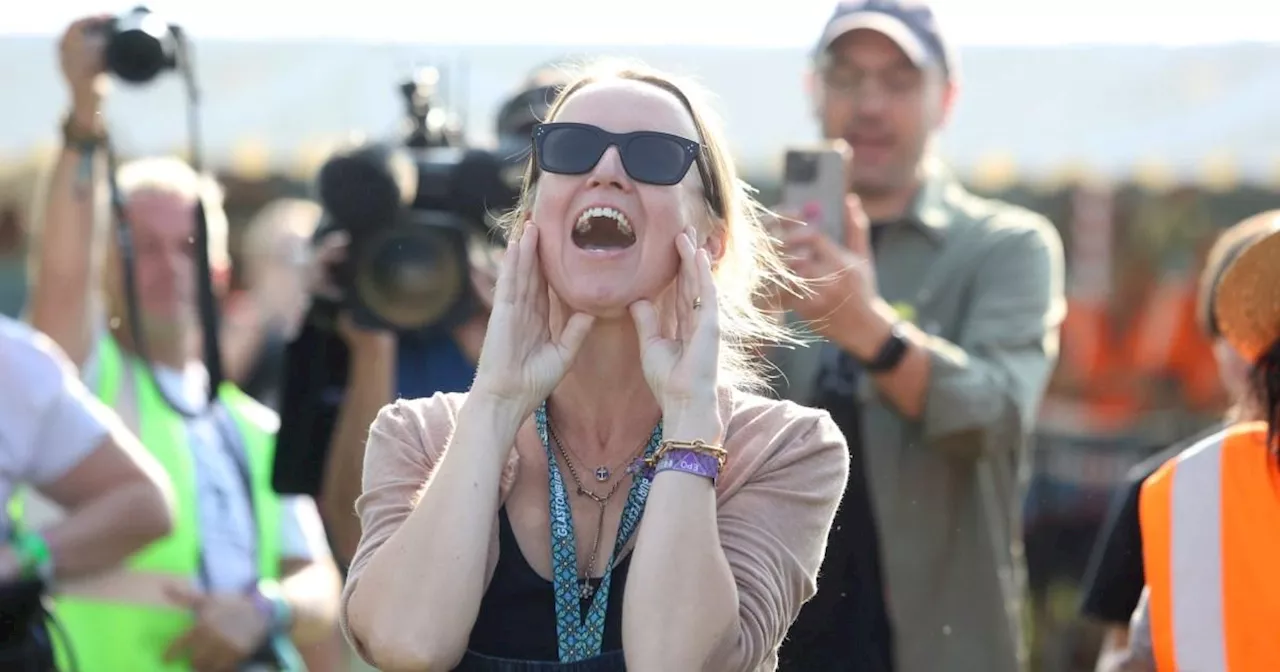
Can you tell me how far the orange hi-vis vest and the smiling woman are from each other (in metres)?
0.79

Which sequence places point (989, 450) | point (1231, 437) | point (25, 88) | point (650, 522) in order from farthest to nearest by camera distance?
point (25, 88) < point (989, 450) < point (1231, 437) < point (650, 522)

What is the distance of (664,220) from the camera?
260 cm

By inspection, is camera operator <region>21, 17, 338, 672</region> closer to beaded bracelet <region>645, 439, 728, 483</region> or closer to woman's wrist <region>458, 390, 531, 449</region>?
woman's wrist <region>458, 390, 531, 449</region>

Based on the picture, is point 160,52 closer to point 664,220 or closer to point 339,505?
point 339,505

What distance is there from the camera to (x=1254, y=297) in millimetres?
3314

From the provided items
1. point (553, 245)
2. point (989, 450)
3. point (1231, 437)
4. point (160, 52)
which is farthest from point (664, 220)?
point (160, 52)

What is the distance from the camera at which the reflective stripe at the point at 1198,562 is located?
3109 millimetres

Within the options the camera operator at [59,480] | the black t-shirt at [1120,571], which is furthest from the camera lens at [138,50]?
the black t-shirt at [1120,571]

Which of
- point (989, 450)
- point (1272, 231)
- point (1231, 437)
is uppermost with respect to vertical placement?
point (1272, 231)

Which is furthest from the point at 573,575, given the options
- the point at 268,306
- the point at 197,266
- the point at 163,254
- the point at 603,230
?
the point at 268,306

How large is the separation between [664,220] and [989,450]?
1509 mm

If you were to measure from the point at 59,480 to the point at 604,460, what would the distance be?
1570 mm

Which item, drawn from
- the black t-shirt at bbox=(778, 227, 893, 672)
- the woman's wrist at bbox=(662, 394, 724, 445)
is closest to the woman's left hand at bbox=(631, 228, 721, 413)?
the woman's wrist at bbox=(662, 394, 724, 445)

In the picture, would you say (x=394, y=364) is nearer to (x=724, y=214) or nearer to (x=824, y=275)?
(x=824, y=275)
